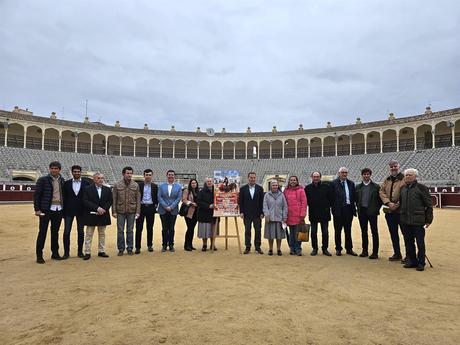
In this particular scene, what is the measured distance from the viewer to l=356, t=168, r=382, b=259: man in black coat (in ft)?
20.2

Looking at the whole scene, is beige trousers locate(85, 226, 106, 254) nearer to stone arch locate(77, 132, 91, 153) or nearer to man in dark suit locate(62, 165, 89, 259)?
man in dark suit locate(62, 165, 89, 259)

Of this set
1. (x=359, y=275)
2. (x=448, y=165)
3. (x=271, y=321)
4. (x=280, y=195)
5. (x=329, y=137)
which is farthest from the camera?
(x=329, y=137)

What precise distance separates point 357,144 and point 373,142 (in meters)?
1.87

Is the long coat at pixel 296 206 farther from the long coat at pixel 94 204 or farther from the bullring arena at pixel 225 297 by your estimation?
the long coat at pixel 94 204

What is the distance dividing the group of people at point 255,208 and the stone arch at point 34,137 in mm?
36149

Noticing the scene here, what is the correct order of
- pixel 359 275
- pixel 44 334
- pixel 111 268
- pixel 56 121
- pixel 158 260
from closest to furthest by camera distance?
pixel 44 334 → pixel 359 275 → pixel 111 268 → pixel 158 260 → pixel 56 121

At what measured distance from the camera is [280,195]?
6.66 meters

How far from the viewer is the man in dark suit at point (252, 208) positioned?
6.74 m

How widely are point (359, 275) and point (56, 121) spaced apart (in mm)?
39889

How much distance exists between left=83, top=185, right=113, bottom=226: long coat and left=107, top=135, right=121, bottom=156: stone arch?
37.3m

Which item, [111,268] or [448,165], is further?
[448,165]

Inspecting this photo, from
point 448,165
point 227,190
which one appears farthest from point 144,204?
point 448,165

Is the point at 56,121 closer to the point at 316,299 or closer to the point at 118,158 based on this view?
the point at 118,158

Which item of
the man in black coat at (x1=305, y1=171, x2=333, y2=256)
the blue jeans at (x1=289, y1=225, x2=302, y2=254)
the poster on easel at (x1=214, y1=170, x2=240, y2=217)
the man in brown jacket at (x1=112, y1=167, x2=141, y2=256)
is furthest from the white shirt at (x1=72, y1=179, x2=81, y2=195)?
the man in black coat at (x1=305, y1=171, x2=333, y2=256)
